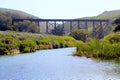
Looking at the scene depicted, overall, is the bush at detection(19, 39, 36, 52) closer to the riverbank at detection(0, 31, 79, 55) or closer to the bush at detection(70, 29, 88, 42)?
Result: the riverbank at detection(0, 31, 79, 55)

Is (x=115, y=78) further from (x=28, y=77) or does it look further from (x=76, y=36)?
(x=76, y=36)

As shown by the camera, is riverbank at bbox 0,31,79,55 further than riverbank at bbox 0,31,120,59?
Yes

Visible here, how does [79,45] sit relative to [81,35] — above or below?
above

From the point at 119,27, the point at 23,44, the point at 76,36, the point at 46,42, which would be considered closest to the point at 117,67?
the point at 119,27

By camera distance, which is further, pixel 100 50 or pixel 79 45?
pixel 79 45

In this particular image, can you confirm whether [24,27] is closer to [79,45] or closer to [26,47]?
[26,47]

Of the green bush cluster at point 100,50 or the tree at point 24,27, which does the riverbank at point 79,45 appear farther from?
the tree at point 24,27

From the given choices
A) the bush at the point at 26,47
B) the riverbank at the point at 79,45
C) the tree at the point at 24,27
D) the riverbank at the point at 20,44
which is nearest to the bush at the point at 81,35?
the riverbank at the point at 79,45

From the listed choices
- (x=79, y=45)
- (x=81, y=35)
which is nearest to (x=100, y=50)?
(x=79, y=45)

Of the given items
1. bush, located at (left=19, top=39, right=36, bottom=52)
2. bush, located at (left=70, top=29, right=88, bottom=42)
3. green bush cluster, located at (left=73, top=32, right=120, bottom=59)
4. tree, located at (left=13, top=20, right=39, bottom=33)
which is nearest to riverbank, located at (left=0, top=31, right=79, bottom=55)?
bush, located at (left=19, top=39, right=36, bottom=52)

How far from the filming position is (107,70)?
45188mm

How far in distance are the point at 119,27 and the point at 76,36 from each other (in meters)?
82.4

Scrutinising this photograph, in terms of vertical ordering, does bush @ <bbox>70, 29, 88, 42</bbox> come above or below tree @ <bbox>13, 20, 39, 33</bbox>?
below

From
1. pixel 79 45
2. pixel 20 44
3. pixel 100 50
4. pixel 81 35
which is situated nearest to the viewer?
pixel 100 50
